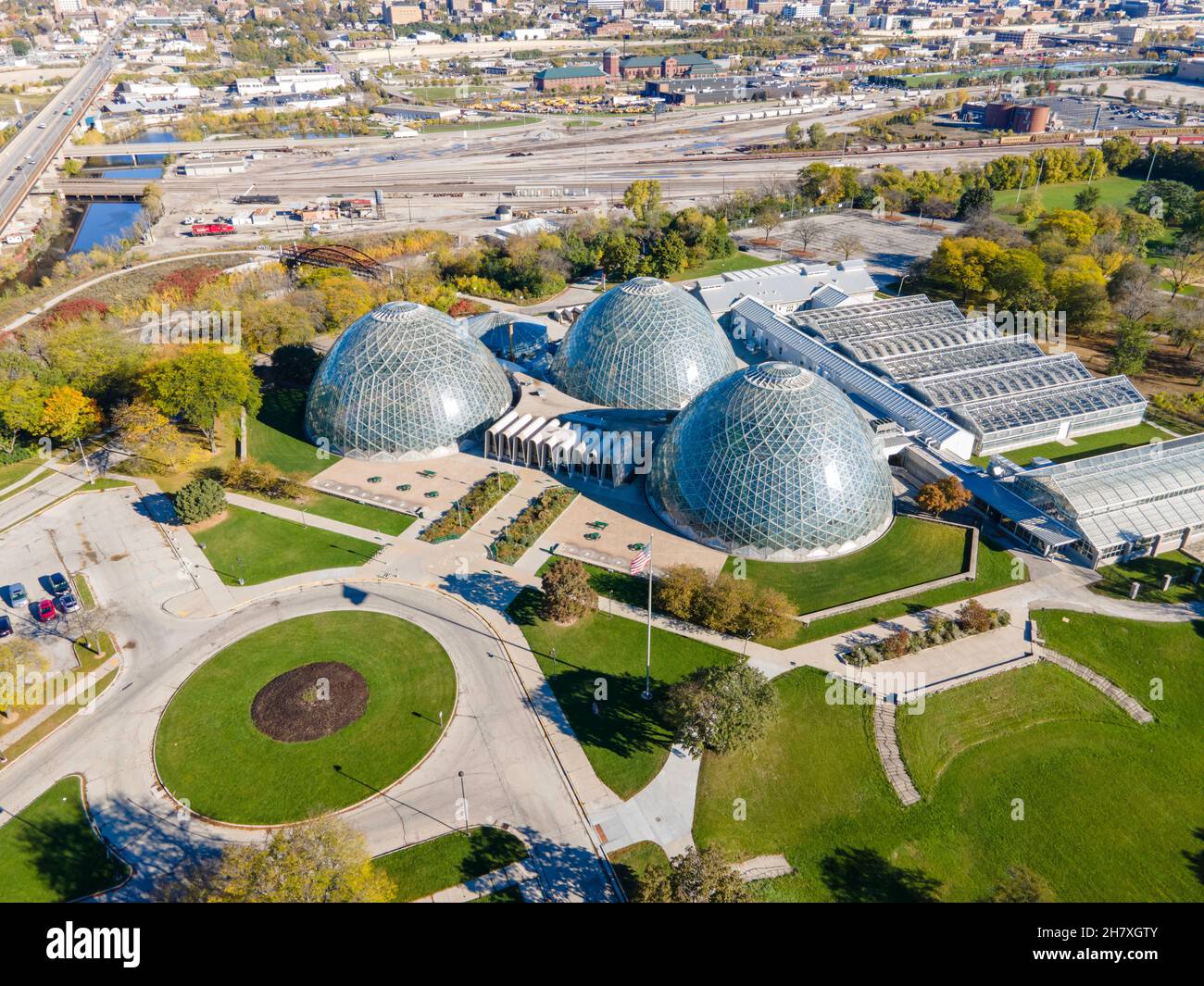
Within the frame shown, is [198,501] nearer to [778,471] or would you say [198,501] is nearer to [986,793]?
[778,471]

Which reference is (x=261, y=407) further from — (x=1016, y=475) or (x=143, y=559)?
(x=1016, y=475)

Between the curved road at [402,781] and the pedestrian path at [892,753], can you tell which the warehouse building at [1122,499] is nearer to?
the pedestrian path at [892,753]

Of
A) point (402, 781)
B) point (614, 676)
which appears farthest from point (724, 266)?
point (402, 781)

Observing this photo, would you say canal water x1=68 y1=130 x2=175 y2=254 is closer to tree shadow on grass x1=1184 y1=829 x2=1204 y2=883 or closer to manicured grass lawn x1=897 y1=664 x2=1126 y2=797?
manicured grass lawn x1=897 y1=664 x2=1126 y2=797

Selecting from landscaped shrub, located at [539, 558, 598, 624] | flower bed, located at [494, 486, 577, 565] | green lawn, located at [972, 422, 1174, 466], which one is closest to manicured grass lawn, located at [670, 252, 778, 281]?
green lawn, located at [972, 422, 1174, 466]

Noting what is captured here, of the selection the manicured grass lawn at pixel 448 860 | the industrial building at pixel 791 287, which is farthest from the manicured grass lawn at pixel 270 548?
the industrial building at pixel 791 287

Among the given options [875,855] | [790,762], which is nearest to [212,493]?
[790,762]
